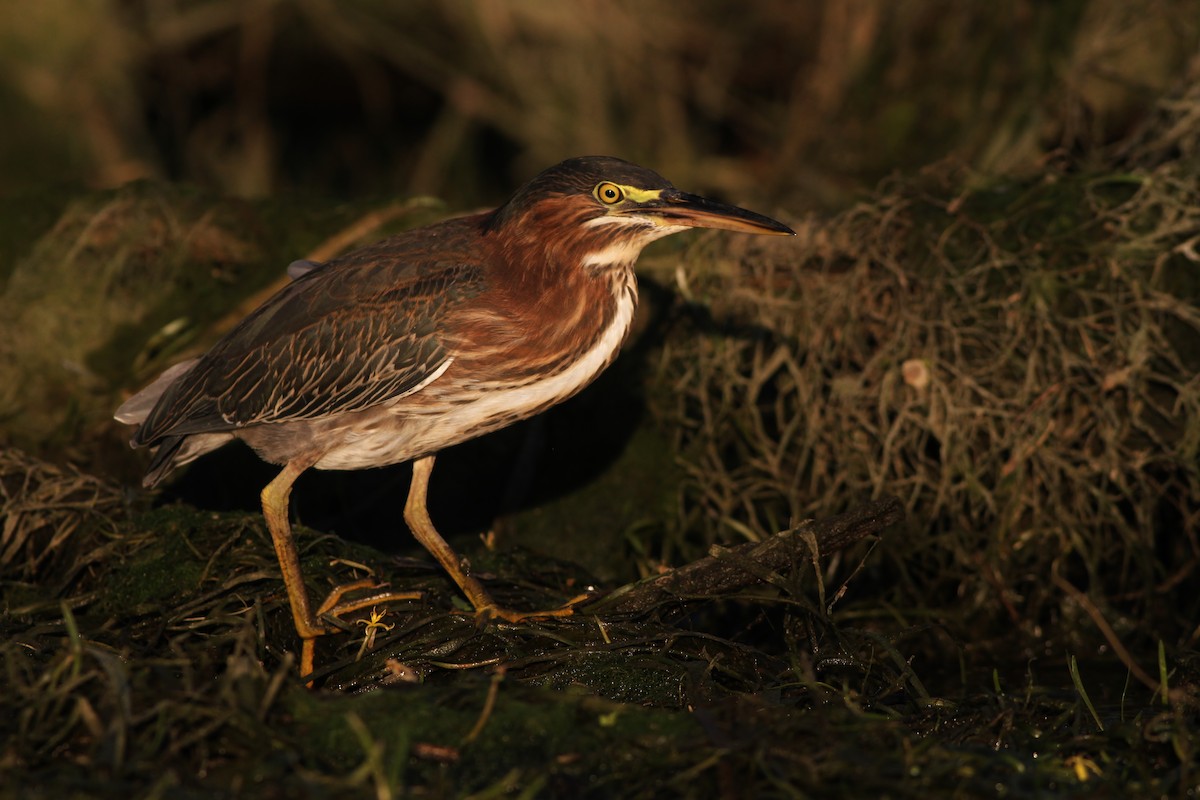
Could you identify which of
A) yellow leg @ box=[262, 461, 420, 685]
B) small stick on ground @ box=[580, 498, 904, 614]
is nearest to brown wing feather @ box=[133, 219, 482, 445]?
yellow leg @ box=[262, 461, 420, 685]

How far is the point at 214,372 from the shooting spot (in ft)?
15.8

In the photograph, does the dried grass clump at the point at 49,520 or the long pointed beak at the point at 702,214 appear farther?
the dried grass clump at the point at 49,520

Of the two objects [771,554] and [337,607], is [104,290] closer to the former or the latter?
[337,607]

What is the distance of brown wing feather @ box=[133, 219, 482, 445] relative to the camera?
438 cm

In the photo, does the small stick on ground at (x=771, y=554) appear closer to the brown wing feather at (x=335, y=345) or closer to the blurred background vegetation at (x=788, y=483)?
the blurred background vegetation at (x=788, y=483)

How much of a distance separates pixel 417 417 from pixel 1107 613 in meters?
2.92

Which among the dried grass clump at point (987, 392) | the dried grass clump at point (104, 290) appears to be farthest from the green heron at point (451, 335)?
the dried grass clump at point (104, 290)

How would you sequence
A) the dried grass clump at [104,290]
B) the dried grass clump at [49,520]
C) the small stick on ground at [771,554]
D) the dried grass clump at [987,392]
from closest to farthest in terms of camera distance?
the small stick on ground at [771,554] → the dried grass clump at [49,520] → the dried grass clump at [987,392] → the dried grass clump at [104,290]

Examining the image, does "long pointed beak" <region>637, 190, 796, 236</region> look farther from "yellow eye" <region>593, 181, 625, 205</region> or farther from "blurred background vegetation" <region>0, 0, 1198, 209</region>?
"blurred background vegetation" <region>0, 0, 1198, 209</region>

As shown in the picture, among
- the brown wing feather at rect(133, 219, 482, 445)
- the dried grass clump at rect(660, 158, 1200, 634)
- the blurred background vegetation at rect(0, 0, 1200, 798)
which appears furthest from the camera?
the dried grass clump at rect(660, 158, 1200, 634)

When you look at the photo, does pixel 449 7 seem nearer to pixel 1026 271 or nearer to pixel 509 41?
pixel 509 41

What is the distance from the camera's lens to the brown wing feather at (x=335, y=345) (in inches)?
172

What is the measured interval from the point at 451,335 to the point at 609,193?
69 cm

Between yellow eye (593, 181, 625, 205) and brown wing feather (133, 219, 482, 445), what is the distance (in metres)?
0.48
